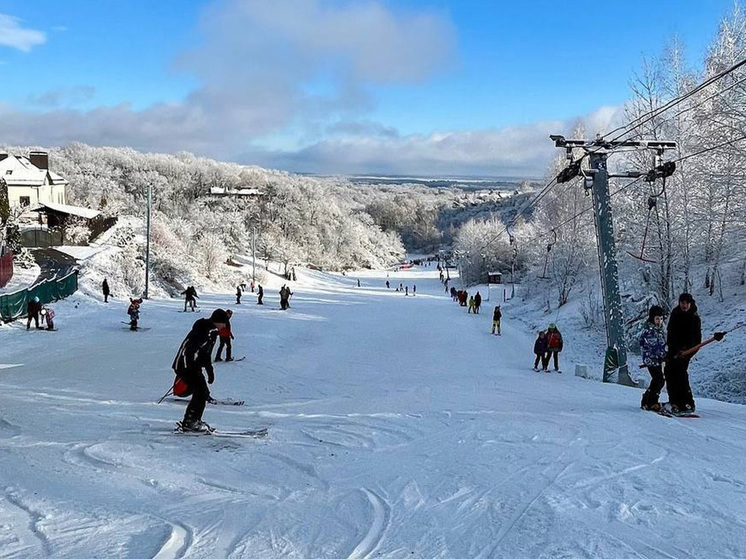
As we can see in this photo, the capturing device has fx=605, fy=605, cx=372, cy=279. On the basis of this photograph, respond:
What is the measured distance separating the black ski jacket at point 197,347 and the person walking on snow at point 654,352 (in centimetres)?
622

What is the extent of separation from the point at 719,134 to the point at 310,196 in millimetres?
98065

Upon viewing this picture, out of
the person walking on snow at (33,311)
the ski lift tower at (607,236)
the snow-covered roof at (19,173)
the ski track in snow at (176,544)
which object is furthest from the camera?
the snow-covered roof at (19,173)

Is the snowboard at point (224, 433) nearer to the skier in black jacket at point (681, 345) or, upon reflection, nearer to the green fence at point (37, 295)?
the skier in black jacket at point (681, 345)

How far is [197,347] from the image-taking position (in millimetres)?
7484

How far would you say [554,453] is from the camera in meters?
6.61

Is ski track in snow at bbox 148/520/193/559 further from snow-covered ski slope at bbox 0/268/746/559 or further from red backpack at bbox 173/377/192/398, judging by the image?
red backpack at bbox 173/377/192/398

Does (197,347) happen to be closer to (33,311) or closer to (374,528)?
(374,528)

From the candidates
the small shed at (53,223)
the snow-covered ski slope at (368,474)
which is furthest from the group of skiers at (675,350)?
the small shed at (53,223)

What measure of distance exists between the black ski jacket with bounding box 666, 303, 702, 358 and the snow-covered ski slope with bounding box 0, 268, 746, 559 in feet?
3.39

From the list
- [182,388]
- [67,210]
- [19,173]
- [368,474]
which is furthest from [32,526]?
[19,173]

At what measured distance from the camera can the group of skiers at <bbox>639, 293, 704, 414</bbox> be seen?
332 inches

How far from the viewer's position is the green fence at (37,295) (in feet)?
70.1

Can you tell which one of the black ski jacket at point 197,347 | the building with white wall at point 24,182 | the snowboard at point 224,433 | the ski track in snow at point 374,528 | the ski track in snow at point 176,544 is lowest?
the snowboard at point 224,433

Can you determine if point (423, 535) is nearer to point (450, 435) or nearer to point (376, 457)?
point (376, 457)
